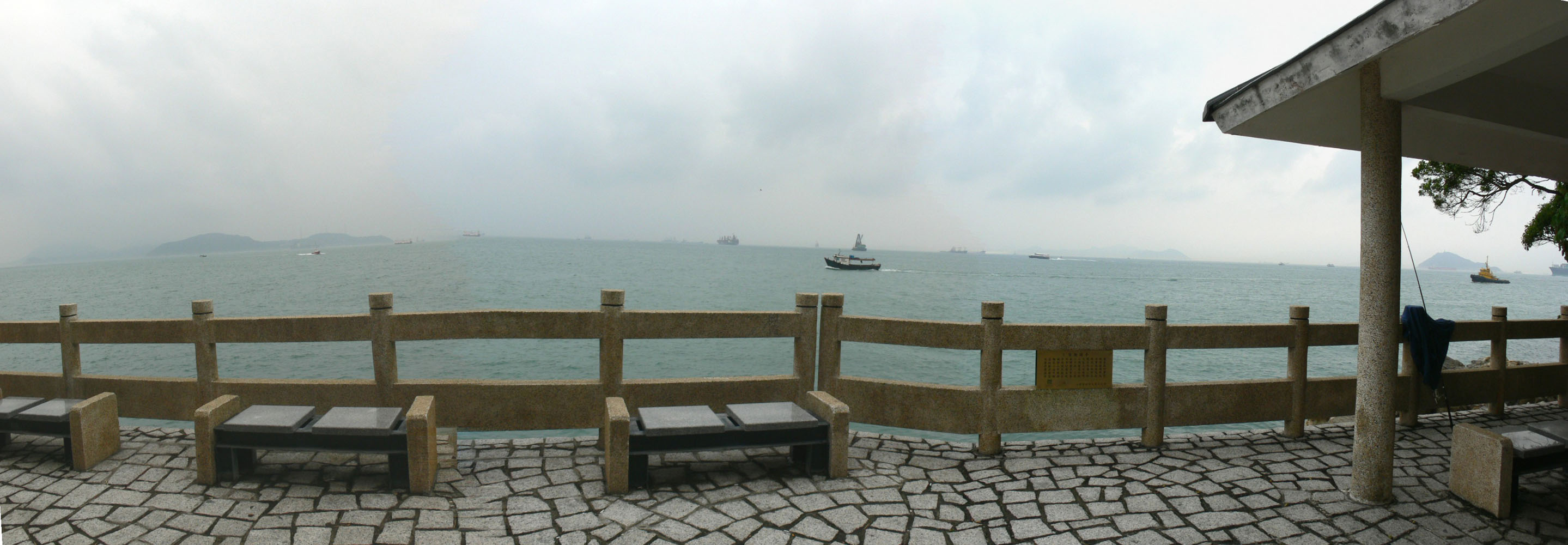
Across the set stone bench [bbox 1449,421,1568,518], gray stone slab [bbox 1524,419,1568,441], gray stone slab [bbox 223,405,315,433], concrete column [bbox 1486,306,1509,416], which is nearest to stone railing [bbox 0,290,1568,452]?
gray stone slab [bbox 223,405,315,433]

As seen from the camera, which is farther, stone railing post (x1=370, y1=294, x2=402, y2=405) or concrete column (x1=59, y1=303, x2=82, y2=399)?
concrete column (x1=59, y1=303, x2=82, y2=399)

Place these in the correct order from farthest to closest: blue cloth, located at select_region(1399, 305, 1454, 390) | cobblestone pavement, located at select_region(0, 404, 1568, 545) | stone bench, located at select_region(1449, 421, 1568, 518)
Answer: blue cloth, located at select_region(1399, 305, 1454, 390) → stone bench, located at select_region(1449, 421, 1568, 518) → cobblestone pavement, located at select_region(0, 404, 1568, 545)

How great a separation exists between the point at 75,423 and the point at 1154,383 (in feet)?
26.6

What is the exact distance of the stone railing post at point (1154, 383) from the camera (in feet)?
19.0

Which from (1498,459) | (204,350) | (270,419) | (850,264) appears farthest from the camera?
(850,264)

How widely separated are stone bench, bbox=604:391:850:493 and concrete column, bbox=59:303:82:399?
497 cm

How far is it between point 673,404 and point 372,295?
98.2 inches

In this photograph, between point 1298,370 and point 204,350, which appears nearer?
point 204,350

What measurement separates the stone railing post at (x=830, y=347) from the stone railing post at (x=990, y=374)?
115 centimetres

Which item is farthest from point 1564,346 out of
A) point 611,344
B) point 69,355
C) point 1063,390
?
point 69,355

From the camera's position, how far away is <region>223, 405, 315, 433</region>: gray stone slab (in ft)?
14.6

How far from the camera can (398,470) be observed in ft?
14.9

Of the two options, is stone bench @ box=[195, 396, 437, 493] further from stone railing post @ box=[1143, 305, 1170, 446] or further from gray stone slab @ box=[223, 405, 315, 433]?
stone railing post @ box=[1143, 305, 1170, 446]

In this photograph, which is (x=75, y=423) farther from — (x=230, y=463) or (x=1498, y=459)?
(x=1498, y=459)
